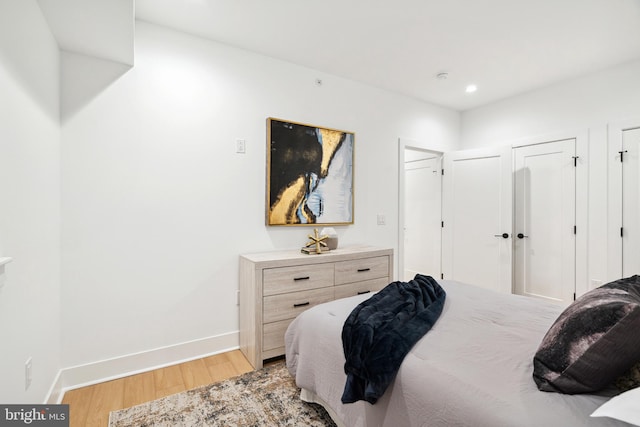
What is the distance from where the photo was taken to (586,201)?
127 inches

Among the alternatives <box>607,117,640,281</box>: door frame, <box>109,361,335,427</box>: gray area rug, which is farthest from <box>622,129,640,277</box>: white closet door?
<box>109,361,335,427</box>: gray area rug

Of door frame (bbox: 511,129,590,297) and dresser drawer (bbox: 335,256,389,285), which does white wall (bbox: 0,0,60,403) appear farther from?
door frame (bbox: 511,129,590,297)

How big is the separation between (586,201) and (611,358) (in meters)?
3.08

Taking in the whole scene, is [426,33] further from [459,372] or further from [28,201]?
[28,201]

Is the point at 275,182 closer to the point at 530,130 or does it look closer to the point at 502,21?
the point at 502,21

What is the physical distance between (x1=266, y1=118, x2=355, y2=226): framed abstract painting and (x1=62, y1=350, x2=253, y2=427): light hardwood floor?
124 cm

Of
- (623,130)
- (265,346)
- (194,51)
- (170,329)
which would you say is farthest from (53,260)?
(623,130)

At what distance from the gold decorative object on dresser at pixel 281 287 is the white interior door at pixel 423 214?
1.98 meters

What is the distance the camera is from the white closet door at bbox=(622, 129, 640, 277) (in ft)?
9.52

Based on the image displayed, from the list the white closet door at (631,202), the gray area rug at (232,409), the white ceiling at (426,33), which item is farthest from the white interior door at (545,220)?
the gray area rug at (232,409)

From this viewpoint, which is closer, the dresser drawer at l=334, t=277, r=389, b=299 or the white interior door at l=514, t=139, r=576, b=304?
the dresser drawer at l=334, t=277, r=389, b=299

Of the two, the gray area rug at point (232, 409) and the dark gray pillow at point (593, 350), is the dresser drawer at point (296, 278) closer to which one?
the gray area rug at point (232, 409)

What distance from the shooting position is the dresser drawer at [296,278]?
2.34m

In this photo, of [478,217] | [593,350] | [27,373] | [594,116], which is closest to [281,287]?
[27,373]
